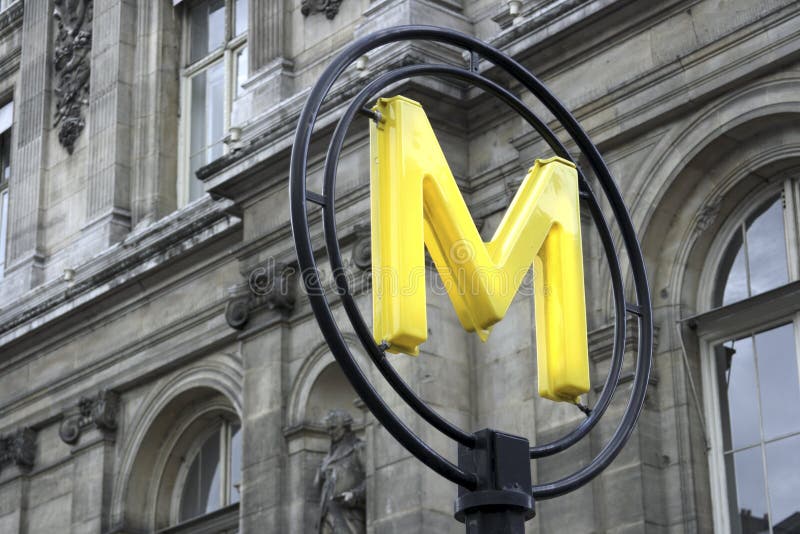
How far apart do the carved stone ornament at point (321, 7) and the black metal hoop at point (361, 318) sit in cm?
1046

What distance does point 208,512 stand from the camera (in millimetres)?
20734

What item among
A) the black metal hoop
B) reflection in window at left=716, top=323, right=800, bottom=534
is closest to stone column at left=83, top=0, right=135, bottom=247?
reflection in window at left=716, top=323, right=800, bottom=534

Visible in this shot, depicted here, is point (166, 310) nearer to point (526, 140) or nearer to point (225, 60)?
point (225, 60)

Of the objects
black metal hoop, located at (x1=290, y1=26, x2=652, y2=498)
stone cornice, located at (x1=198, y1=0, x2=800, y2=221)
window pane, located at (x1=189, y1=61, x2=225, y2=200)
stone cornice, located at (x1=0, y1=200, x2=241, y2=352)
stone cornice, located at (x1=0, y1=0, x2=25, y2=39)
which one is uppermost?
stone cornice, located at (x1=0, y1=0, x2=25, y2=39)

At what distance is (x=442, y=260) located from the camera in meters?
7.73

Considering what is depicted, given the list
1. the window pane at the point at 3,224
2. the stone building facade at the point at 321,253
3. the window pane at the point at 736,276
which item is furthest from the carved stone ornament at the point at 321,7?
the window pane at the point at 3,224

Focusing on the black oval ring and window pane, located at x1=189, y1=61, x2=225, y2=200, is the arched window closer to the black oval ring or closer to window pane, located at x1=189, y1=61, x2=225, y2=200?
the black oval ring

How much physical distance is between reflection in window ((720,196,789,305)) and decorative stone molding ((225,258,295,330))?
4871 mm

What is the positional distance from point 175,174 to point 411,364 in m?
7.83

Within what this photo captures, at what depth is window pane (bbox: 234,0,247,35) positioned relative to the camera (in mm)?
22844

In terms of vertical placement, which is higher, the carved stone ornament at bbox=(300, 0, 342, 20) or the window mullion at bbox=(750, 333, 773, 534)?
the carved stone ornament at bbox=(300, 0, 342, 20)

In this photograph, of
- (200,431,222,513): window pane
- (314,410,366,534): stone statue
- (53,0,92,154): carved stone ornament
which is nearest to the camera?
(314,410,366,534): stone statue

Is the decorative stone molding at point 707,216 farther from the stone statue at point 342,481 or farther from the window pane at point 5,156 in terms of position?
the window pane at point 5,156

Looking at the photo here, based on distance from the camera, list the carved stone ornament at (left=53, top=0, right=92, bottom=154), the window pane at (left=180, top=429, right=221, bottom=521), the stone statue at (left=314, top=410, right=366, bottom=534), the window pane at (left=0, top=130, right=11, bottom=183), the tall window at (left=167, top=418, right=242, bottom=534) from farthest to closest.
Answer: the window pane at (left=0, top=130, right=11, bottom=183) → the carved stone ornament at (left=53, top=0, right=92, bottom=154) → the window pane at (left=180, top=429, right=221, bottom=521) → the tall window at (left=167, top=418, right=242, bottom=534) → the stone statue at (left=314, top=410, right=366, bottom=534)
